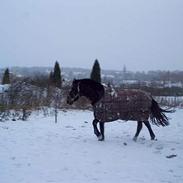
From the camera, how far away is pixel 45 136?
988cm

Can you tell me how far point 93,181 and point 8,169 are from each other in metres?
1.56

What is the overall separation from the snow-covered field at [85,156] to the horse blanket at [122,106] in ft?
2.09

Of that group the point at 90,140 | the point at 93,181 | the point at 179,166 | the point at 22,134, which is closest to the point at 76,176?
the point at 93,181

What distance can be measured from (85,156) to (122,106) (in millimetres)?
2276

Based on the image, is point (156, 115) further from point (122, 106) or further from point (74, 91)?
point (74, 91)

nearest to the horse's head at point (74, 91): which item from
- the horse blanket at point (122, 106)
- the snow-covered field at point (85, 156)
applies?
the horse blanket at point (122, 106)

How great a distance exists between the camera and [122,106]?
952cm

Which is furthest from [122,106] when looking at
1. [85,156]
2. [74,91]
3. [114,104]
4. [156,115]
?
[85,156]

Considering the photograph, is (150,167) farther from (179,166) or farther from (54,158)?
(54,158)

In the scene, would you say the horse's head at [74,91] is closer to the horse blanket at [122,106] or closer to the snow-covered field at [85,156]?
the horse blanket at [122,106]

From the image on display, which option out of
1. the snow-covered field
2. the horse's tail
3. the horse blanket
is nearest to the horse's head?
the horse blanket

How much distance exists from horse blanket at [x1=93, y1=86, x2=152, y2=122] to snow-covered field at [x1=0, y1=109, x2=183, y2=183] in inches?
25.1

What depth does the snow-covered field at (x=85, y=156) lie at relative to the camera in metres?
6.10

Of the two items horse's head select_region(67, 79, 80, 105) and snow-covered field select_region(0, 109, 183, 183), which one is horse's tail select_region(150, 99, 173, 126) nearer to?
snow-covered field select_region(0, 109, 183, 183)
